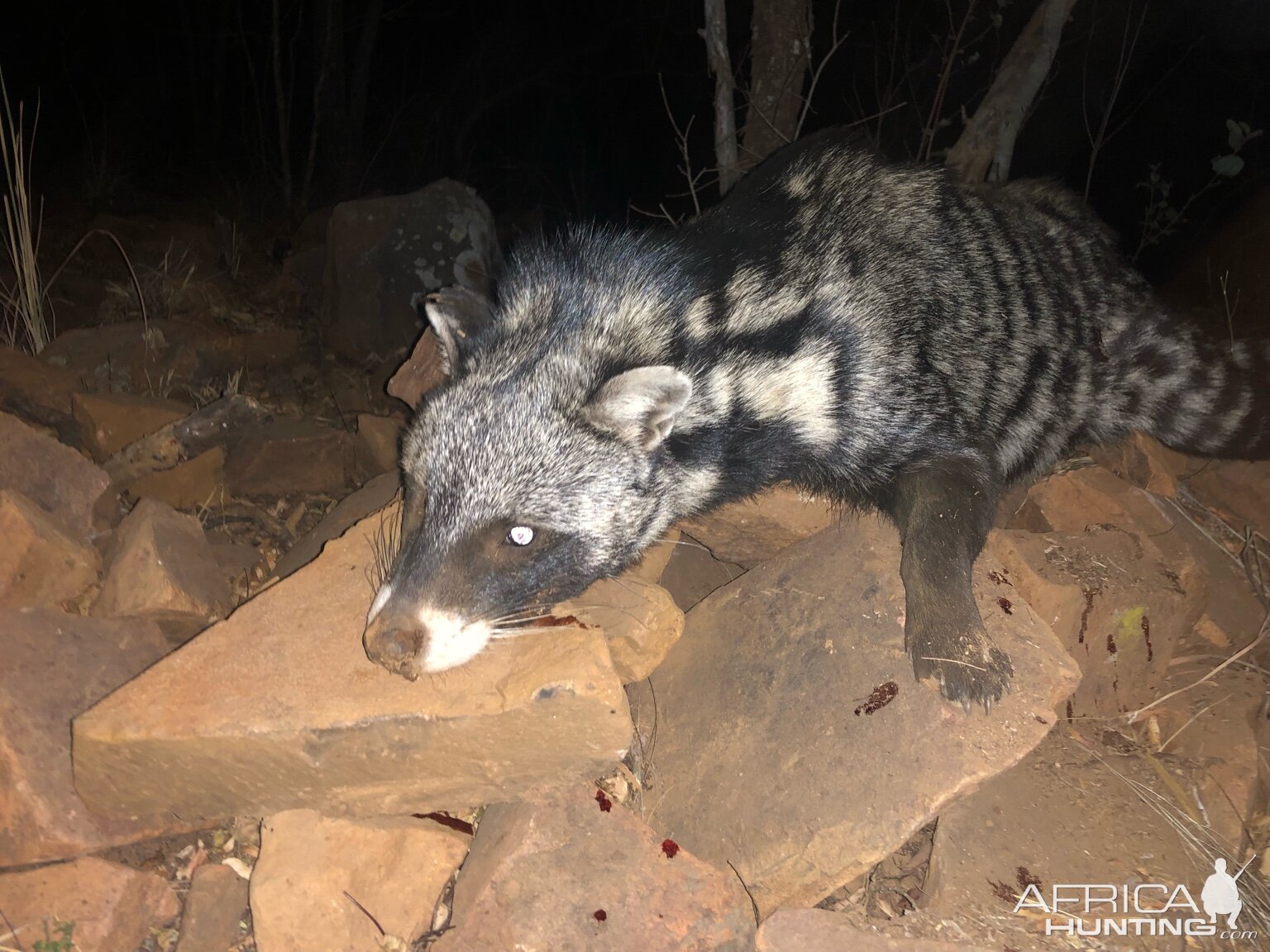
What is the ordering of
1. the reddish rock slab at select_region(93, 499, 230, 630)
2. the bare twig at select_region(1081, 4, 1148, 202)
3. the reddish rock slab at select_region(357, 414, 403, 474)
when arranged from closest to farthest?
the reddish rock slab at select_region(93, 499, 230, 630), the reddish rock slab at select_region(357, 414, 403, 474), the bare twig at select_region(1081, 4, 1148, 202)

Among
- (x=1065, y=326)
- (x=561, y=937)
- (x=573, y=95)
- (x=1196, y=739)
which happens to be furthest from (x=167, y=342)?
(x=573, y=95)

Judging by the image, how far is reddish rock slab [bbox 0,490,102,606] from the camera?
3264 mm

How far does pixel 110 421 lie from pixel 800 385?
11.0 ft

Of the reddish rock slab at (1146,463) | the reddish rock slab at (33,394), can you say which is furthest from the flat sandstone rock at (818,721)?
the reddish rock slab at (33,394)

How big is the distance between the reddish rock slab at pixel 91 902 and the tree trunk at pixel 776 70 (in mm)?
5380

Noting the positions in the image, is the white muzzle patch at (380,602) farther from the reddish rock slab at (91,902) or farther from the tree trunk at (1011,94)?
the tree trunk at (1011,94)

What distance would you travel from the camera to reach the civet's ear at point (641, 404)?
2926 millimetres

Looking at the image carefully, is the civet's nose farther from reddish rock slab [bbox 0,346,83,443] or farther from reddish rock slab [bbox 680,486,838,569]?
reddish rock slab [bbox 0,346,83,443]

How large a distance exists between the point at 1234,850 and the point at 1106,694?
68cm

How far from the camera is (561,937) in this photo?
8.45ft

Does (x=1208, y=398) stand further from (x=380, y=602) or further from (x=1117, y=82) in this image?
(x=380, y=602)

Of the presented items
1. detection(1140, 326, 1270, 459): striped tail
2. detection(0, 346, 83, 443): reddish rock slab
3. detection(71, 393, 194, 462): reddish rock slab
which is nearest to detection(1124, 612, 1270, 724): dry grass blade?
detection(1140, 326, 1270, 459): striped tail

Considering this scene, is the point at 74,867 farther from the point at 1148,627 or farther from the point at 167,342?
the point at 1148,627

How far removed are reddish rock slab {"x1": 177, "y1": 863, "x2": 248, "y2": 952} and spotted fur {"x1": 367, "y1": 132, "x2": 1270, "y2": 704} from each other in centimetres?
93
